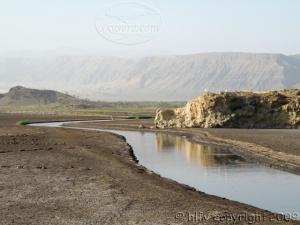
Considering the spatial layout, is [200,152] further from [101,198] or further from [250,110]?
[250,110]

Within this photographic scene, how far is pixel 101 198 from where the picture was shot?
1484 cm

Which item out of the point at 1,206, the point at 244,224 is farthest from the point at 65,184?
the point at 244,224

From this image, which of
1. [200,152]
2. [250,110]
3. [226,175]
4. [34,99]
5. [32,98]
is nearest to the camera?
[226,175]

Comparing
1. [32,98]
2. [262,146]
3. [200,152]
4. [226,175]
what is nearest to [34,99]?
[32,98]

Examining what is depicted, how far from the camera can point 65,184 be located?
17062 millimetres

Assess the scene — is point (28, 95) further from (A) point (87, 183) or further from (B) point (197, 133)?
(A) point (87, 183)

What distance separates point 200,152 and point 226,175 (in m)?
9.35

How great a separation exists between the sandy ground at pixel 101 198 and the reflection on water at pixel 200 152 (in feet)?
16.6

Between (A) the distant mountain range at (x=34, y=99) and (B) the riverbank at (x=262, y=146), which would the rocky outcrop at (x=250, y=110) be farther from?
(A) the distant mountain range at (x=34, y=99)

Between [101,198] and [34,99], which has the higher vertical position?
[34,99]

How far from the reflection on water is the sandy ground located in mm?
5063

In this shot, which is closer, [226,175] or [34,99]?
[226,175]

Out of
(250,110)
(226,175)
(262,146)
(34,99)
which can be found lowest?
(226,175)

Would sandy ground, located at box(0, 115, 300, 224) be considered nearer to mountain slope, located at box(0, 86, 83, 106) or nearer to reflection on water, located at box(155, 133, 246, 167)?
reflection on water, located at box(155, 133, 246, 167)
